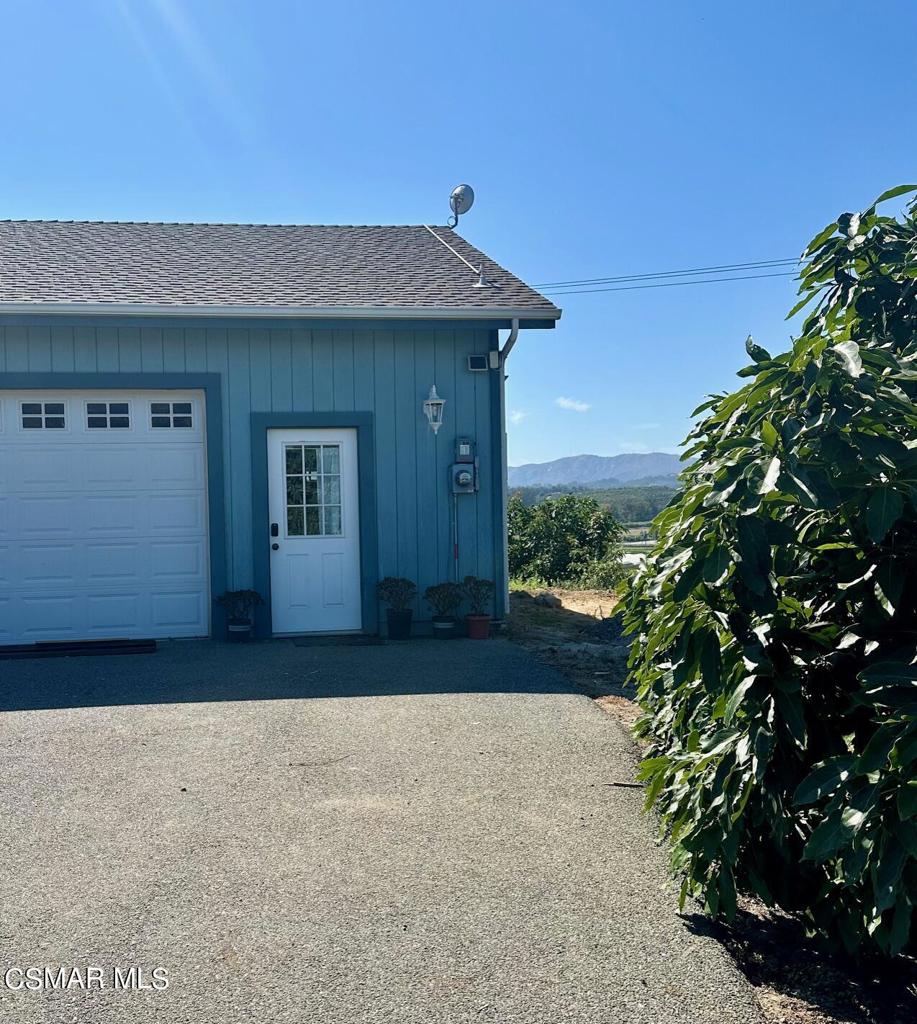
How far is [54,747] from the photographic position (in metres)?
5.38

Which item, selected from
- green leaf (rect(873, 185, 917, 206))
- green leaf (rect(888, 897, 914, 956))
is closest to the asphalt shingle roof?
green leaf (rect(873, 185, 917, 206))

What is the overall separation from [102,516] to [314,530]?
1964mm

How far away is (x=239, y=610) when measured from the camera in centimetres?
873

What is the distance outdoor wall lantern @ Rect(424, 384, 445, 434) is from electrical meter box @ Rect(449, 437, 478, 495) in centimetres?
27

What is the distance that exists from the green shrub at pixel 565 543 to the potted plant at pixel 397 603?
230 inches

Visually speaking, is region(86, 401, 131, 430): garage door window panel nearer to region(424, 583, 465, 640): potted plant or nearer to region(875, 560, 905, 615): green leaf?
region(424, 583, 465, 640): potted plant

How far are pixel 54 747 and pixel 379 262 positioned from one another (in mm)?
6725

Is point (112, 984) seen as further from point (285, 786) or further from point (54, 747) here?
point (54, 747)

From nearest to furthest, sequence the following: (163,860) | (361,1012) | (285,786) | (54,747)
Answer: (361,1012) < (163,860) < (285,786) < (54,747)

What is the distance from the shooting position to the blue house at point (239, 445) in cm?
876

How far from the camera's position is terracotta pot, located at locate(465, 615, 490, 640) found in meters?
9.00

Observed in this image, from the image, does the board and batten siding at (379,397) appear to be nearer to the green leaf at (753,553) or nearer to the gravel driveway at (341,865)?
the gravel driveway at (341,865)

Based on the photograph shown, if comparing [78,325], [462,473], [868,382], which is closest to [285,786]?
[868,382]

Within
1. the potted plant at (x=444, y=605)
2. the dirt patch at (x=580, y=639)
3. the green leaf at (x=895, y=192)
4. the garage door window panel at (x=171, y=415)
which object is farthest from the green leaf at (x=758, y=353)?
the garage door window panel at (x=171, y=415)
